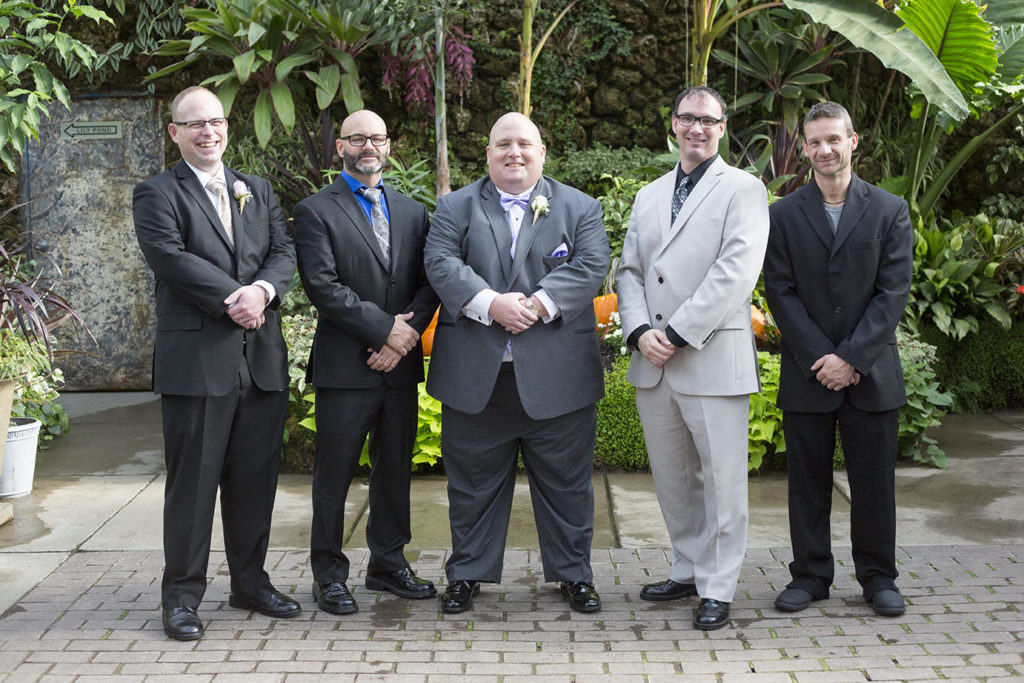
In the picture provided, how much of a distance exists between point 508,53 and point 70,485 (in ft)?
17.6

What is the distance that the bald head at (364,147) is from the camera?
4.20 metres

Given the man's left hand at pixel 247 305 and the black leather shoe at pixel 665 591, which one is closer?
the man's left hand at pixel 247 305

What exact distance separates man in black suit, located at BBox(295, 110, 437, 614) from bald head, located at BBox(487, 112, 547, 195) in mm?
443

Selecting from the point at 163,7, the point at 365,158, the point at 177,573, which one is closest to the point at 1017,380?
the point at 365,158

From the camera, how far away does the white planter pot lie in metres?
5.81

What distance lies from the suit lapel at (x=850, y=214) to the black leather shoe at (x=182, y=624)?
9.23 feet

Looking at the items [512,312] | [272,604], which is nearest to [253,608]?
[272,604]

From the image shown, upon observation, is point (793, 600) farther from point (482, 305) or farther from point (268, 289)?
point (268, 289)

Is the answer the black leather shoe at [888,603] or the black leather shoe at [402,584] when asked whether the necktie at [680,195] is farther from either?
the black leather shoe at [402,584]

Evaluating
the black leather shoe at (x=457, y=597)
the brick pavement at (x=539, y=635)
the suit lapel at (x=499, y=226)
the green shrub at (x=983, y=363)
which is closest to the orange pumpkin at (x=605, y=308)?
the green shrub at (x=983, y=363)

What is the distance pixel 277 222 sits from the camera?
4305 millimetres

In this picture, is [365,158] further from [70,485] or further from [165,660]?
[70,485]

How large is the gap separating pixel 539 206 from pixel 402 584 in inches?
65.2

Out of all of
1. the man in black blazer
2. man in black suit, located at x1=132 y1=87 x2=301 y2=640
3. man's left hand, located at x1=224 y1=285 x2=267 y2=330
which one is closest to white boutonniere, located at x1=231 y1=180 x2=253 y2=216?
man in black suit, located at x1=132 y1=87 x2=301 y2=640
